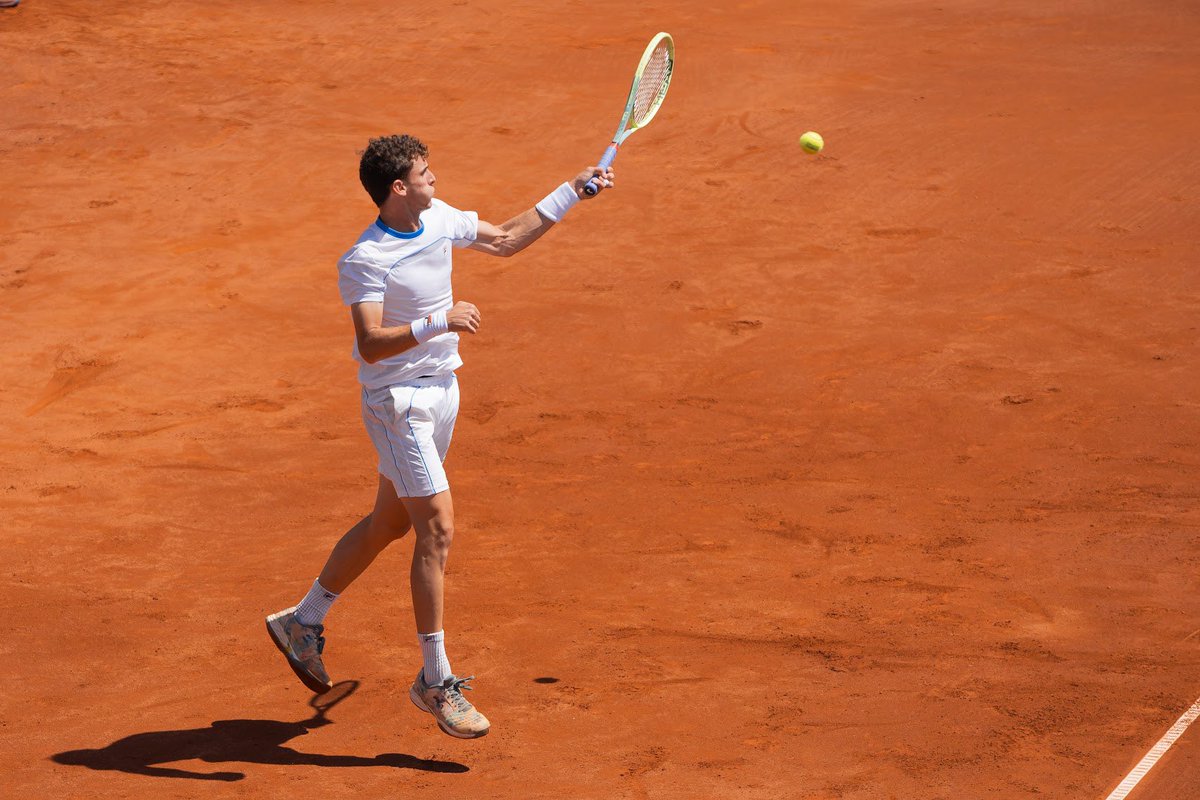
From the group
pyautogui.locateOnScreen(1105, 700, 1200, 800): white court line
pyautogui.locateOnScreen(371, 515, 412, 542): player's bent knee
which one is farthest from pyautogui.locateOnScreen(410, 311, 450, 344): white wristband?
pyautogui.locateOnScreen(1105, 700, 1200, 800): white court line

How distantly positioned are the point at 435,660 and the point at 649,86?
3.20m

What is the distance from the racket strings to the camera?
6820 millimetres

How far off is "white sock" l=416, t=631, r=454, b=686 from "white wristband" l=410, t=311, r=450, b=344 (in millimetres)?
1136

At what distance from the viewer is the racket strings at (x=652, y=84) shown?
6820mm

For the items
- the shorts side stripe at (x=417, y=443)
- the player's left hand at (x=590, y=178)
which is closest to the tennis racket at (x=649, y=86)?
the player's left hand at (x=590, y=178)

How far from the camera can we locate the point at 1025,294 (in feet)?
34.5

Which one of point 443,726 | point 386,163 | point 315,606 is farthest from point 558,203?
point 443,726

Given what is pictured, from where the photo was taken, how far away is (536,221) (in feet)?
19.0

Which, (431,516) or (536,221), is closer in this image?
(431,516)

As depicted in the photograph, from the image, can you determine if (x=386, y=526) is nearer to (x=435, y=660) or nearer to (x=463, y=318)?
(x=435, y=660)

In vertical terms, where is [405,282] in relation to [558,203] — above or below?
below

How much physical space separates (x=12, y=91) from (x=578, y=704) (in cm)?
1150

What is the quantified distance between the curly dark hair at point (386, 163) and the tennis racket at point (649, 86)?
55.5 inches

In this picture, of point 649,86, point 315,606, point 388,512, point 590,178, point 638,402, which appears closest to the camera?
point 388,512
